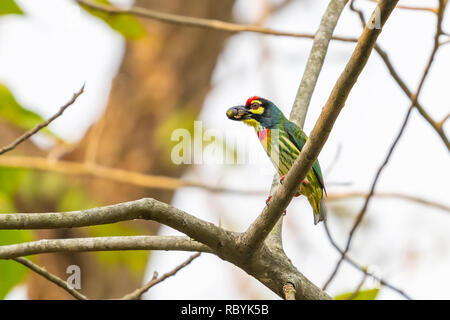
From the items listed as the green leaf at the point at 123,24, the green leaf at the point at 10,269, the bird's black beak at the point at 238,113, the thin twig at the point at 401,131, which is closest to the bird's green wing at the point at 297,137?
the bird's black beak at the point at 238,113

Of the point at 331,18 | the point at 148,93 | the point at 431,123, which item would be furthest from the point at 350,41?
the point at 148,93

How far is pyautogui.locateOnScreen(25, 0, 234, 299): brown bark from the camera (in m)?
6.39

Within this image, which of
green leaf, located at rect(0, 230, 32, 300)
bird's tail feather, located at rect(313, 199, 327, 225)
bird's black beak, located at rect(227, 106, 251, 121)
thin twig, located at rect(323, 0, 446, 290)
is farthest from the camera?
bird's black beak, located at rect(227, 106, 251, 121)

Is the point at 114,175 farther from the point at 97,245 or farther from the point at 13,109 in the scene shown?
the point at 97,245

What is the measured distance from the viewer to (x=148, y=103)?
6.69m

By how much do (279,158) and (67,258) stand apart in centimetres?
337

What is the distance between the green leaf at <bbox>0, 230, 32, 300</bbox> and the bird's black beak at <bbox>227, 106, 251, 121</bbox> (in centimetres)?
126

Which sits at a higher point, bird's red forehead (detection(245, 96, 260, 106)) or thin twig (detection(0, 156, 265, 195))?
thin twig (detection(0, 156, 265, 195))

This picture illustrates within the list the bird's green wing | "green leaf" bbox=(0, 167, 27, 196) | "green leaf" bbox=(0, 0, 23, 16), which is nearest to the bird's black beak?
the bird's green wing

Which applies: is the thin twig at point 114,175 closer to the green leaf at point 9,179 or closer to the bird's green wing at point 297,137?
the green leaf at point 9,179

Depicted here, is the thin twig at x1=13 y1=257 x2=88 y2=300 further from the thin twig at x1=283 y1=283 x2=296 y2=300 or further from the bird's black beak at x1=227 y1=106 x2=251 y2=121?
the bird's black beak at x1=227 y1=106 x2=251 y2=121

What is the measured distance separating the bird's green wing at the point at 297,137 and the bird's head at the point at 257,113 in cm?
16

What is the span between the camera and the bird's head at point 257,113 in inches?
145

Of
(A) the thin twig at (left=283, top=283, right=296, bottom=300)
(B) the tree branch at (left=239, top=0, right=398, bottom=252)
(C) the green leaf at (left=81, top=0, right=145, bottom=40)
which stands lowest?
(A) the thin twig at (left=283, top=283, right=296, bottom=300)
